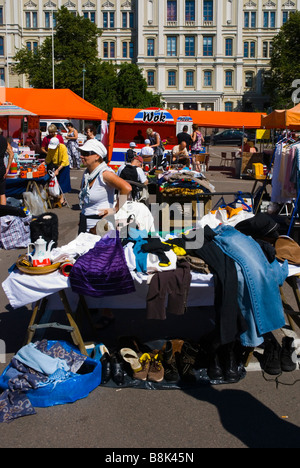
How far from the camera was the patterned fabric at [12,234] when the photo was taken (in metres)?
8.56

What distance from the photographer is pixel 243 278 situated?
394 cm

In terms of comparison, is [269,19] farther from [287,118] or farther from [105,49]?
[287,118]

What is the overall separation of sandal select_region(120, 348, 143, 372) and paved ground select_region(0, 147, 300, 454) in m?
0.19

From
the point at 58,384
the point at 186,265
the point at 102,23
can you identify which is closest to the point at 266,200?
the point at 186,265

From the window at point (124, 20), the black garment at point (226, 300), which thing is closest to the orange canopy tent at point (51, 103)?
the black garment at point (226, 300)

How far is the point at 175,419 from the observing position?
3588 mm

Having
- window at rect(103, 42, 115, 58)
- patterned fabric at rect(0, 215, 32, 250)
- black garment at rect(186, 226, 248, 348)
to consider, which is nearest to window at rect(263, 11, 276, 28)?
window at rect(103, 42, 115, 58)

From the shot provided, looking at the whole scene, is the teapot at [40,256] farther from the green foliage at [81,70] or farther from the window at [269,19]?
the window at [269,19]

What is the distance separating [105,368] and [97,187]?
69.5 inches

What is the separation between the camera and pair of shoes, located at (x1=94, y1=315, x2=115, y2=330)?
5.02 meters

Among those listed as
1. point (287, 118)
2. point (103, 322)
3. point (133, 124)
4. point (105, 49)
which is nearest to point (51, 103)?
point (133, 124)

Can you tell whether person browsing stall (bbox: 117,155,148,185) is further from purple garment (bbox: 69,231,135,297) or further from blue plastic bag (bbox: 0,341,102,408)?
blue plastic bag (bbox: 0,341,102,408)

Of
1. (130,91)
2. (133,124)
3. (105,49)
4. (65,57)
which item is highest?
(105,49)

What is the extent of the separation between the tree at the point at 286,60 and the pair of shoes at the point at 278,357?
54591 millimetres
